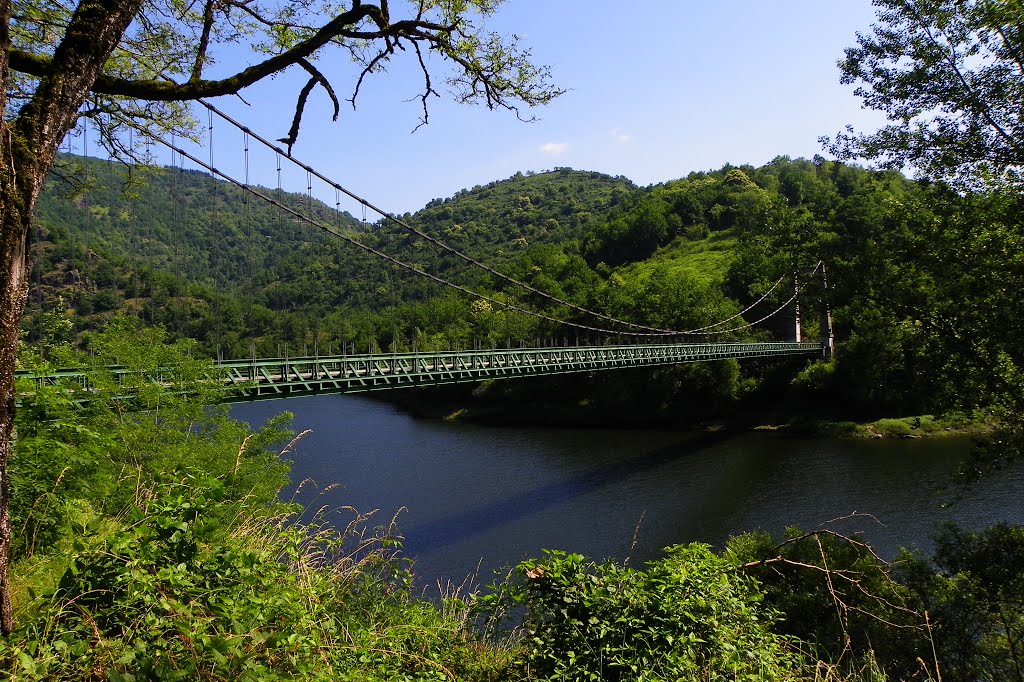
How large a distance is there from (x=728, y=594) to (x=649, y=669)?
30.3 inches

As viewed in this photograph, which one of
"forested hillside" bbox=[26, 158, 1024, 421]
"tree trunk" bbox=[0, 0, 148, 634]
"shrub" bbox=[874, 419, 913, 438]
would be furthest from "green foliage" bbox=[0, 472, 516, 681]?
"shrub" bbox=[874, 419, 913, 438]

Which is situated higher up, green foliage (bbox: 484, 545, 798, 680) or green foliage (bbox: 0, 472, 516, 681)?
green foliage (bbox: 0, 472, 516, 681)

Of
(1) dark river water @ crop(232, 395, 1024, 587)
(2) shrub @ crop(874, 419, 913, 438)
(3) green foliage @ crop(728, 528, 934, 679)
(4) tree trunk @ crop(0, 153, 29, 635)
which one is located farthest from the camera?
(2) shrub @ crop(874, 419, 913, 438)

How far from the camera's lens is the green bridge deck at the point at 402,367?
41.5 ft

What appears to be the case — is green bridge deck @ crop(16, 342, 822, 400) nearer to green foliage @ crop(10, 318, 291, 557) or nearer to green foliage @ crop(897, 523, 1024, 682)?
green foliage @ crop(10, 318, 291, 557)

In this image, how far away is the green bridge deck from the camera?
12.6 meters

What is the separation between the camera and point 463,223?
11106 centimetres

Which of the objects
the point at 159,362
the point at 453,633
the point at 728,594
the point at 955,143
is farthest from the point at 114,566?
the point at 159,362

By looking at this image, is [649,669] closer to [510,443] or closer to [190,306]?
[190,306]

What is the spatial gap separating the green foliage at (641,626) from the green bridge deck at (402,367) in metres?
6.17

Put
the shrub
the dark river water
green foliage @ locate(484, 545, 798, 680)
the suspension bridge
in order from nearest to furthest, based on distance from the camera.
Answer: green foliage @ locate(484, 545, 798, 680), the suspension bridge, the dark river water, the shrub

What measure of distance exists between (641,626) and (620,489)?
17.2 meters

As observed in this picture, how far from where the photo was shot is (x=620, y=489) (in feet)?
66.1

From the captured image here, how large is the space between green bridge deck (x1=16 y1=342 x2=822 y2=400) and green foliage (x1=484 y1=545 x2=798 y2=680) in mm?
6167
